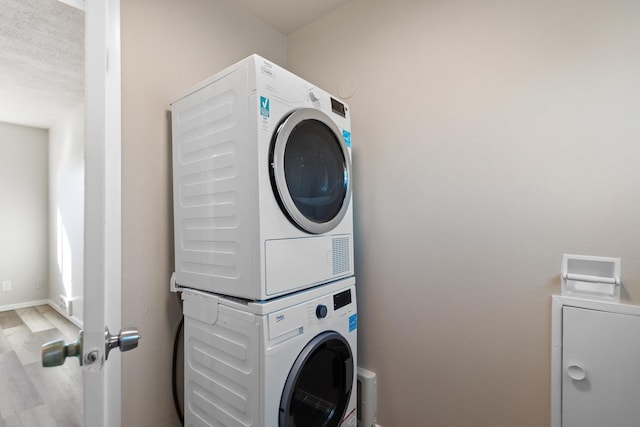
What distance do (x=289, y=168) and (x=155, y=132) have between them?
0.79 metres

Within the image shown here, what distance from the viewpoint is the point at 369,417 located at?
5.50 ft

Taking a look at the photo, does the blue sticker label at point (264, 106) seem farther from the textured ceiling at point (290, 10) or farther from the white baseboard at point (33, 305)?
the textured ceiling at point (290, 10)

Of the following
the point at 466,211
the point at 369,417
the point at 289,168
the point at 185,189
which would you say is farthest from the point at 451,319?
the point at 185,189

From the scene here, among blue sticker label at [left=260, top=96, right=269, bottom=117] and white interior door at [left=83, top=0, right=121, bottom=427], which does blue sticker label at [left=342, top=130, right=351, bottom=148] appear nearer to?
blue sticker label at [left=260, top=96, right=269, bottom=117]

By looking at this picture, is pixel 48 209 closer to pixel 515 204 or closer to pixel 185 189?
pixel 185 189

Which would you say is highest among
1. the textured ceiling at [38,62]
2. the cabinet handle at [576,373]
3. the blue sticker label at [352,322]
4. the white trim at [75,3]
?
the white trim at [75,3]

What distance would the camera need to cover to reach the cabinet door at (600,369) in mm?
1099

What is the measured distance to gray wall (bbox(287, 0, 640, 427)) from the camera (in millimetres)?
1163

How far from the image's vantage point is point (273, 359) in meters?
1.08

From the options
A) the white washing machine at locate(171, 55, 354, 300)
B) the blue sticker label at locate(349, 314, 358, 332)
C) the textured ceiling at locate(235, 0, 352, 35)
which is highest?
the textured ceiling at locate(235, 0, 352, 35)

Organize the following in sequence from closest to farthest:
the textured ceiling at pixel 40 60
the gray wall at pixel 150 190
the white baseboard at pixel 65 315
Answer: the white baseboard at pixel 65 315
the textured ceiling at pixel 40 60
the gray wall at pixel 150 190

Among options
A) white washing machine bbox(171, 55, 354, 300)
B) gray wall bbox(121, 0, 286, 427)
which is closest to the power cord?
gray wall bbox(121, 0, 286, 427)

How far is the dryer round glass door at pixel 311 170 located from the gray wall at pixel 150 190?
2.42ft

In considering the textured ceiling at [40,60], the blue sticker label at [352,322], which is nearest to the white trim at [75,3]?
the textured ceiling at [40,60]
